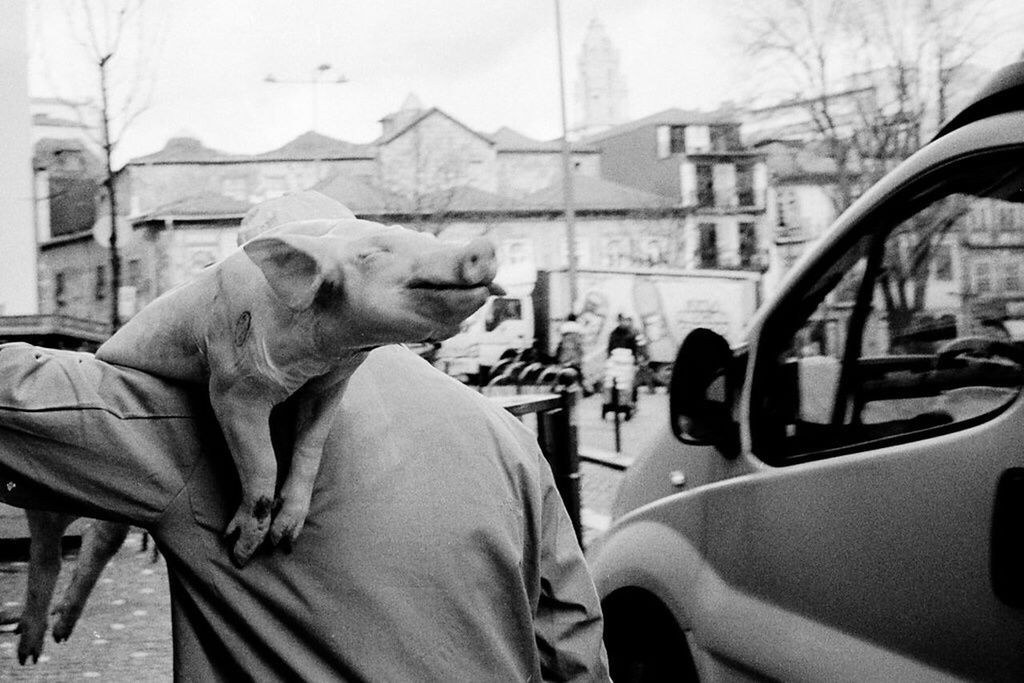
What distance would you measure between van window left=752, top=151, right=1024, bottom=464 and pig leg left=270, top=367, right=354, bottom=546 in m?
1.47

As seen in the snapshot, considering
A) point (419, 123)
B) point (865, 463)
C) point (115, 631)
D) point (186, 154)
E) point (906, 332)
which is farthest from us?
point (419, 123)

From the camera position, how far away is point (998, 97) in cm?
234

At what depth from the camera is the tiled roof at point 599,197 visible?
43.7 meters

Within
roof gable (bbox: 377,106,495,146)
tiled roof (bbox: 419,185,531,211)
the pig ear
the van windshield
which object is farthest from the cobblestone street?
roof gable (bbox: 377,106,495,146)

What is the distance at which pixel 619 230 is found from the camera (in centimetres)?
4525

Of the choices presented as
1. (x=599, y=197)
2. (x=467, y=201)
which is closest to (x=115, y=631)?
(x=467, y=201)

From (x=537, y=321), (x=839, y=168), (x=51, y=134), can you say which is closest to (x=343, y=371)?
(x=51, y=134)

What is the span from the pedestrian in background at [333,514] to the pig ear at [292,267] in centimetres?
21

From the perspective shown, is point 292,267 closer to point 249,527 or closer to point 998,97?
point 249,527

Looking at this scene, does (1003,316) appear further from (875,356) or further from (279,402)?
(279,402)

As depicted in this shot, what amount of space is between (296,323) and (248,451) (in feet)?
0.54

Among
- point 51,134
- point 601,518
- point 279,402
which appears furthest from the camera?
point 51,134

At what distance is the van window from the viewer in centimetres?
243

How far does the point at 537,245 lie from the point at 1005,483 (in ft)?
127
